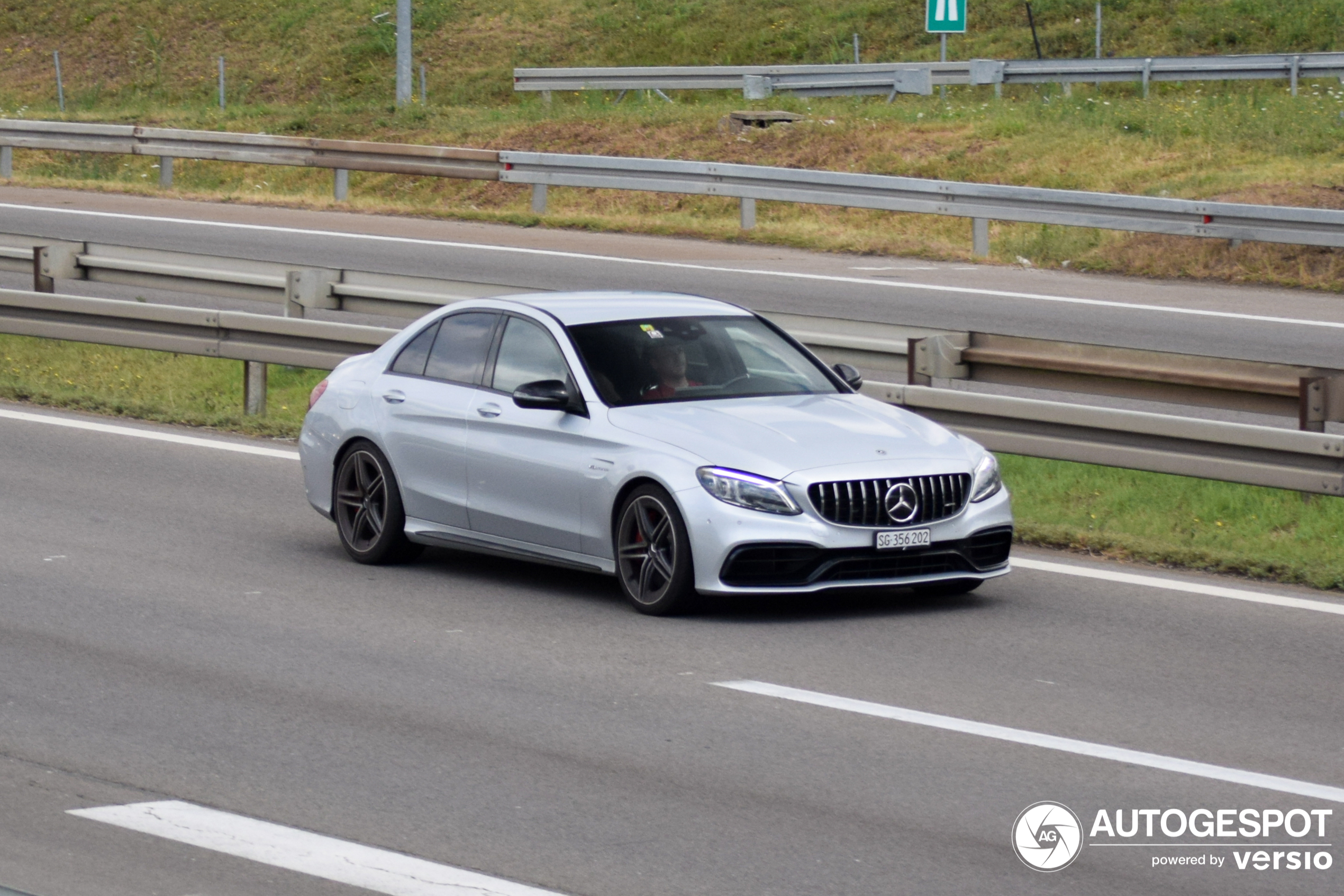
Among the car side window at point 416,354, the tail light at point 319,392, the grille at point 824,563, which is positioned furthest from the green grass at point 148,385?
the grille at point 824,563

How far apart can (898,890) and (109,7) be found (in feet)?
159

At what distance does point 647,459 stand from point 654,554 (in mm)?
416

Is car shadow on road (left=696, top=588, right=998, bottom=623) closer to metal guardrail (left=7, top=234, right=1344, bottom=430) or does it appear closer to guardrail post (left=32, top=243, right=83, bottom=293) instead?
metal guardrail (left=7, top=234, right=1344, bottom=430)

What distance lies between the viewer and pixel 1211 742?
22.8 feet

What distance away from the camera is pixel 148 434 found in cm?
1398

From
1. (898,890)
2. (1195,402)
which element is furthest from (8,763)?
(1195,402)

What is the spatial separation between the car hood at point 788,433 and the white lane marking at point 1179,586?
3.86 feet

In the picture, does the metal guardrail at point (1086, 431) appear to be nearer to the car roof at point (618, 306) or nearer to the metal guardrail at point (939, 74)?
the car roof at point (618, 306)

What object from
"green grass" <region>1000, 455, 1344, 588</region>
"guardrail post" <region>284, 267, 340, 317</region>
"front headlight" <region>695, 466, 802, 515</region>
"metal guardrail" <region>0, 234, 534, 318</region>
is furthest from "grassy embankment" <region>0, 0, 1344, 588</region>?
"front headlight" <region>695, 466, 802, 515</region>

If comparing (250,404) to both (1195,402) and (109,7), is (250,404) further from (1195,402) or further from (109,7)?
(109,7)

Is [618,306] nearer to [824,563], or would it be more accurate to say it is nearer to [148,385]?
[824,563]

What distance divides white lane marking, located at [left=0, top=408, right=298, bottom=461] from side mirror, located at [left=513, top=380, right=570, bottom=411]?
428cm

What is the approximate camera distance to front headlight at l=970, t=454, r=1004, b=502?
901 cm

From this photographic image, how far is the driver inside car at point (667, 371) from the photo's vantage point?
941 cm
